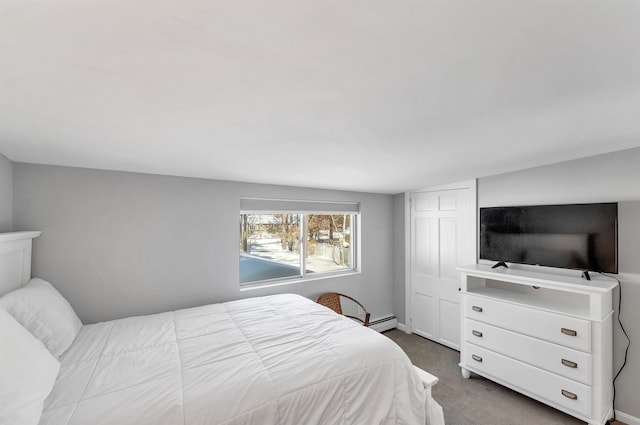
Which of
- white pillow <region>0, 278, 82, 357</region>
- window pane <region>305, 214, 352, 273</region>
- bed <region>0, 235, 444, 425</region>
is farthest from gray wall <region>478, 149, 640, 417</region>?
white pillow <region>0, 278, 82, 357</region>

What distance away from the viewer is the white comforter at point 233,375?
4.01ft

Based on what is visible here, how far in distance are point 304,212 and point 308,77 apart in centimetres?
243

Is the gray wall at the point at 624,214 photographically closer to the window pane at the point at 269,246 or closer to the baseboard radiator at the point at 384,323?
the baseboard radiator at the point at 384,323

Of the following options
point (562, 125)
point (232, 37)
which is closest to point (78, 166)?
point (232, 37)

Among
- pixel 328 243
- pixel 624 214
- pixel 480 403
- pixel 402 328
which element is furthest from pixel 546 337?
pixel 328 243

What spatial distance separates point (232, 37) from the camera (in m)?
0.84

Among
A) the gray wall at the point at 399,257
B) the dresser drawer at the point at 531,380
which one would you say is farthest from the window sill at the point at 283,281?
the dresser drawer at the point at 531,380

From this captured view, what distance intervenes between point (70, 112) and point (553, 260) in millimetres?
3694

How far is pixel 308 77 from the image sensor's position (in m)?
1.09

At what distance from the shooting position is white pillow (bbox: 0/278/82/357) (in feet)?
5.17

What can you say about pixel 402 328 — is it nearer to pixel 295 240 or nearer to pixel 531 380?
pixel 531 380

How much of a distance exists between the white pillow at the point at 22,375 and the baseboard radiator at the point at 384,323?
11.3 ft

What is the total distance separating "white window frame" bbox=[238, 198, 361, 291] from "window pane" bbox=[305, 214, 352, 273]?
7cm

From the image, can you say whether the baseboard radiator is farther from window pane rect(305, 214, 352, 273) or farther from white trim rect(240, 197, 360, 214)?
white trim rect(240, 197, 360, 214)
